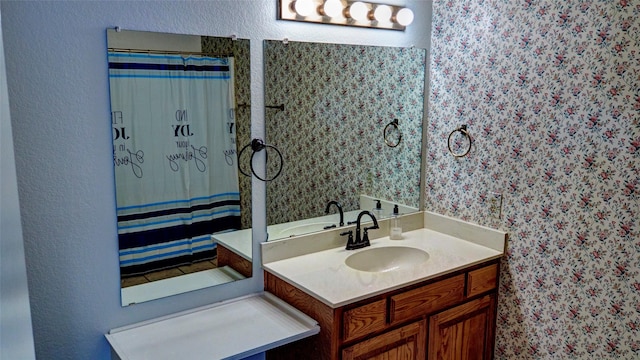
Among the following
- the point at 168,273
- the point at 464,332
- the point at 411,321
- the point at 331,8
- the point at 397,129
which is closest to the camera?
the point at 168,273

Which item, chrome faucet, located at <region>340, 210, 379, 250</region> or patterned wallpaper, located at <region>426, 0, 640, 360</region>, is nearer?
patterned wallpaper, located at <region>426, 0, 640, 360</region>

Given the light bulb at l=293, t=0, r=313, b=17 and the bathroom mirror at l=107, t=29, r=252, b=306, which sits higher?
the light bulb at l=293, t=0, r=313, b=17

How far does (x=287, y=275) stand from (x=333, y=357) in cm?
41

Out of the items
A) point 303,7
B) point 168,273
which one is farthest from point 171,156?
point 303,7

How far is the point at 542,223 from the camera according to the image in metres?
2.36

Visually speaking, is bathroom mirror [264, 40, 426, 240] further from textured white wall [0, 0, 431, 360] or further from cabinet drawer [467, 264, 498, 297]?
cabinet drawer [467, 264, 498, 297]

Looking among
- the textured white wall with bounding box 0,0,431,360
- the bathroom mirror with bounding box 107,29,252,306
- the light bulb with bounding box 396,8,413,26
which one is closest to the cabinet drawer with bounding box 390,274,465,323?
the bathroom mirror with bounding box 107,29,252,306

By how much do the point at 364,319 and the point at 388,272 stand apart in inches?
11.4

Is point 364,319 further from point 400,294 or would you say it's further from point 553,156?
point 553,156

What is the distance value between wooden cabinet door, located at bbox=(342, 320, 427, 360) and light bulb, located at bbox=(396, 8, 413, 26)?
4.96 feet

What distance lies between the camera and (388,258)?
8.69 feet

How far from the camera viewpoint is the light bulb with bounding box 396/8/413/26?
2633mm

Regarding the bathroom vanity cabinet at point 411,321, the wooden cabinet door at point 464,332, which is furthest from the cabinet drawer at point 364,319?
the wooden cabinet door at point 464,332

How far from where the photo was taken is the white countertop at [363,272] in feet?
6.82
